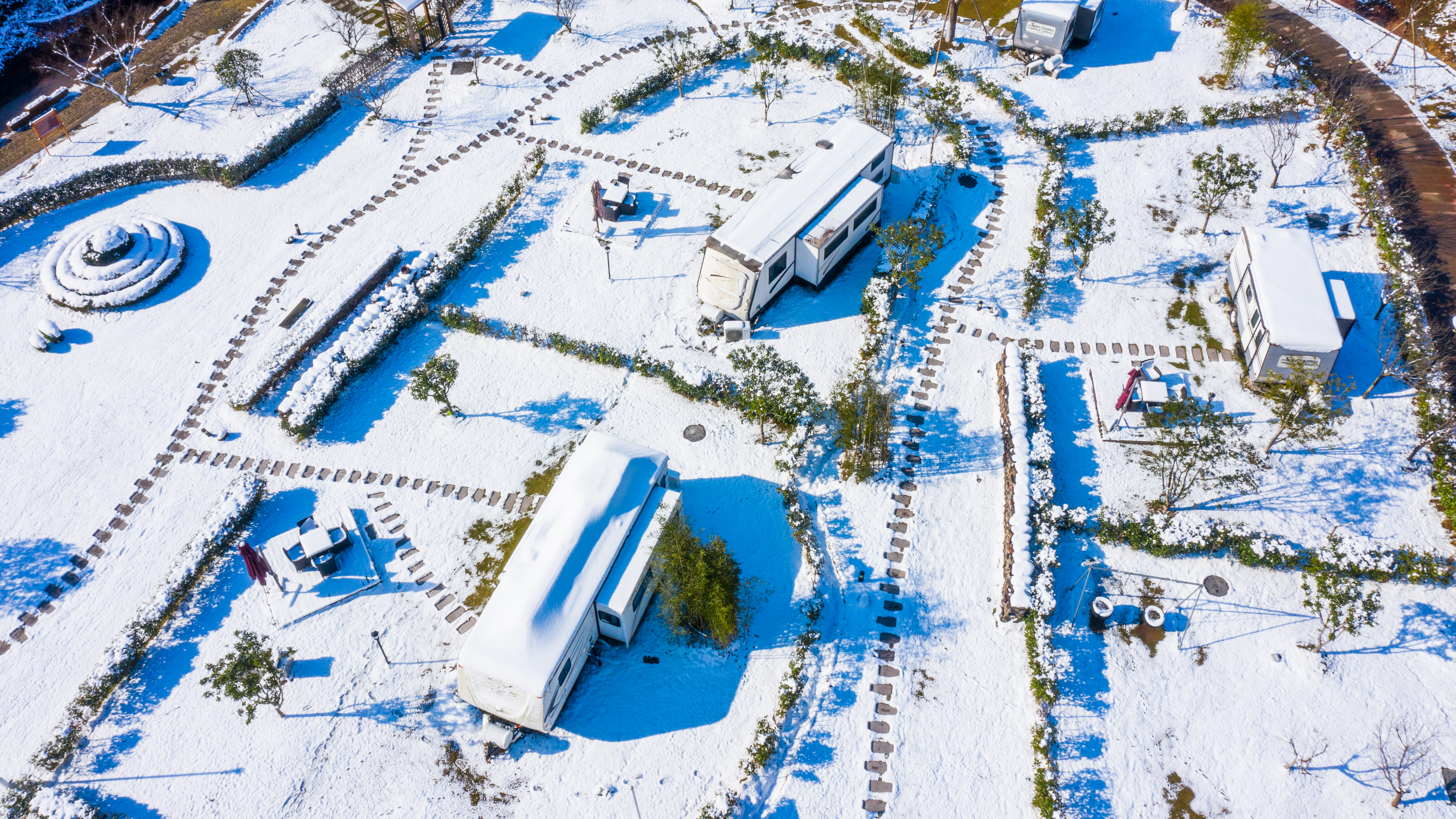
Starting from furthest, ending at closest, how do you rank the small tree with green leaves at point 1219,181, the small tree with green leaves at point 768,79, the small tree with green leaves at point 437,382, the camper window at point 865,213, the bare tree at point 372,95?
the bare tree at point 372,95 → the small tree with green leaves at point 768,79 → the small tree with green leaves at point 1219,181 → the camper window at point 865,213 → the small tree with green leaves at point 437,382

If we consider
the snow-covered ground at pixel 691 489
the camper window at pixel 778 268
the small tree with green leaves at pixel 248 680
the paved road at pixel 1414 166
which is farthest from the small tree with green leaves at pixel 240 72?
the paved road at pixel 1414 166

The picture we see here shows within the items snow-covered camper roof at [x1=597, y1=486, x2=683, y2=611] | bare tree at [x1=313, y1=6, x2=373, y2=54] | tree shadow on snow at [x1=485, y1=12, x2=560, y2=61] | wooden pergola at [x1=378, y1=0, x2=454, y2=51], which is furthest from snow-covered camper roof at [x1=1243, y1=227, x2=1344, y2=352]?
bare tree at [x1=313, y1=6, x2=373, y2=54]

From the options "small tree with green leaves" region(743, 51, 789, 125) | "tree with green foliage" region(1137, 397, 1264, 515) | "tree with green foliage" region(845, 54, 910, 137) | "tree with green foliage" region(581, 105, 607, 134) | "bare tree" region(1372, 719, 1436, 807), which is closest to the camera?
"bare tree" region(1372, 719, 1436, 807)

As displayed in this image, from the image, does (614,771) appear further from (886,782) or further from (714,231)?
(714,231)

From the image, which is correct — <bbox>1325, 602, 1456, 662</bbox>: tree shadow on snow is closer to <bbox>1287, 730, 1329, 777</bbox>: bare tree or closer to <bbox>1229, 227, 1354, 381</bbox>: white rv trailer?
<bbox>1287, 730, 1329, 777</bbox>: bare tree

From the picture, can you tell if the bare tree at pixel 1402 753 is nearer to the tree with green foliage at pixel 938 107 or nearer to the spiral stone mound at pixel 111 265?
the tree with green foliage at pixel 938 107

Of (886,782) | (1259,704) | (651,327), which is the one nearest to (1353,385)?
(1259,704)

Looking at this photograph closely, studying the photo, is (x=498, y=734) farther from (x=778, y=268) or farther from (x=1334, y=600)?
(x=1334, y=600)
